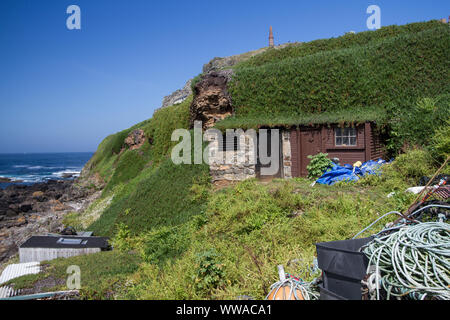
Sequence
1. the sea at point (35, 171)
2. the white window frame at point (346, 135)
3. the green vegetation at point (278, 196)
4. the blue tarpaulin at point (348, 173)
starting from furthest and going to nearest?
the sea at point (35, 171) < the white window frame at point (346, 135) < the blue tarpaulin at point (348, 173) < the green vegetation at point (278, 196)

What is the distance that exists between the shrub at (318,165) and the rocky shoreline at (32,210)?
14.6m

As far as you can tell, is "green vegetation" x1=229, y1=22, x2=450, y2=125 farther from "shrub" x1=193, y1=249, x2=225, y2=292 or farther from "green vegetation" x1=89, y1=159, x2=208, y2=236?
"shrub" x1=193, y1=249, x2=225, y2=292

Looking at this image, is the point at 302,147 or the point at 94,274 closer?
the point at 94,274

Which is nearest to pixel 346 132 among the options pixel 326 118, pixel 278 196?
pixel 326 118

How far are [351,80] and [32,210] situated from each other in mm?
25707

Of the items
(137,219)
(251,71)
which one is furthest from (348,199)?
(251,71)

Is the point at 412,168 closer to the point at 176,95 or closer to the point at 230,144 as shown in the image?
the point at 230,144

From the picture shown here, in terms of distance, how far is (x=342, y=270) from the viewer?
290 cm

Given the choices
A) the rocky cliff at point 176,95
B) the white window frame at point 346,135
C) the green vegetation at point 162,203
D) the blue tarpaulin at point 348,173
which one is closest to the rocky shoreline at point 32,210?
the green vegetation at point 162,203

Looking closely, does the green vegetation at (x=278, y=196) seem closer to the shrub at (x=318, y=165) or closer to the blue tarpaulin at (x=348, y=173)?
the shrub at (x=318, y=165)

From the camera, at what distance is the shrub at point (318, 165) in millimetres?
11727

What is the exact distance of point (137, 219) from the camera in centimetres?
1181

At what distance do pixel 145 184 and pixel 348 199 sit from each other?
386 inches

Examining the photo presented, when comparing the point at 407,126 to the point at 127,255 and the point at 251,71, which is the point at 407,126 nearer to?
the point at 251,71
